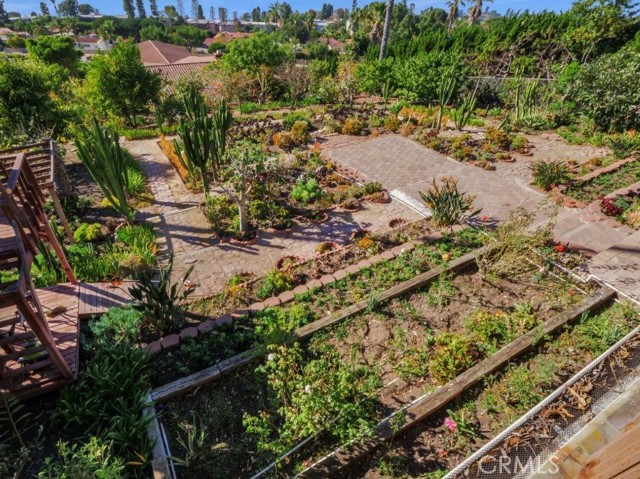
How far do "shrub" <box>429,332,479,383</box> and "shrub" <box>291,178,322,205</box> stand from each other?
496cm

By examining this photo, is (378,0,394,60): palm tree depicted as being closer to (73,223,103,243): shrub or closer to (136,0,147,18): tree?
(73,223,103,243): shrub

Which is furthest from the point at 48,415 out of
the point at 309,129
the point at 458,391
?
the point at 309,129

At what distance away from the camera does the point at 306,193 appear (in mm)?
8633

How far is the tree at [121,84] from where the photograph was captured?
42.9 ft

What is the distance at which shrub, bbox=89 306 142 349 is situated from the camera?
4.82 metres

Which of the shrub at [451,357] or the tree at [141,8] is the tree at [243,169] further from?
the tree at [141,8]

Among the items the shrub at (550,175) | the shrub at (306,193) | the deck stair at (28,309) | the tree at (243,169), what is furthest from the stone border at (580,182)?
the deck stair at (28,309)

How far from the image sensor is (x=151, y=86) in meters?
14.0

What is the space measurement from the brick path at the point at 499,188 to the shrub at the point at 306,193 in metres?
2.03

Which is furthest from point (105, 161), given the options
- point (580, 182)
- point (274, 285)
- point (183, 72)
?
point (183, 72)

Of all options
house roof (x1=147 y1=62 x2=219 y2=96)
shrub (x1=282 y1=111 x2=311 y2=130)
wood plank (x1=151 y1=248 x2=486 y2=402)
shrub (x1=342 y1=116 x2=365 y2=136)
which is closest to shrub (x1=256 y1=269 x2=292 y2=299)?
wood plank (x1=151 y1=248 x2=486 y2=402)

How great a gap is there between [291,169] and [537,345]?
7.61 meters

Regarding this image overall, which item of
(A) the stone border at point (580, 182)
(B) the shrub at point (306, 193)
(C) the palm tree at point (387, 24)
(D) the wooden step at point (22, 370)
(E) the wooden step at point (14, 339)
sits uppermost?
(C) the palm tree at point (387, 24)

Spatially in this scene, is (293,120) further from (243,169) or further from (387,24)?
(387,24)
